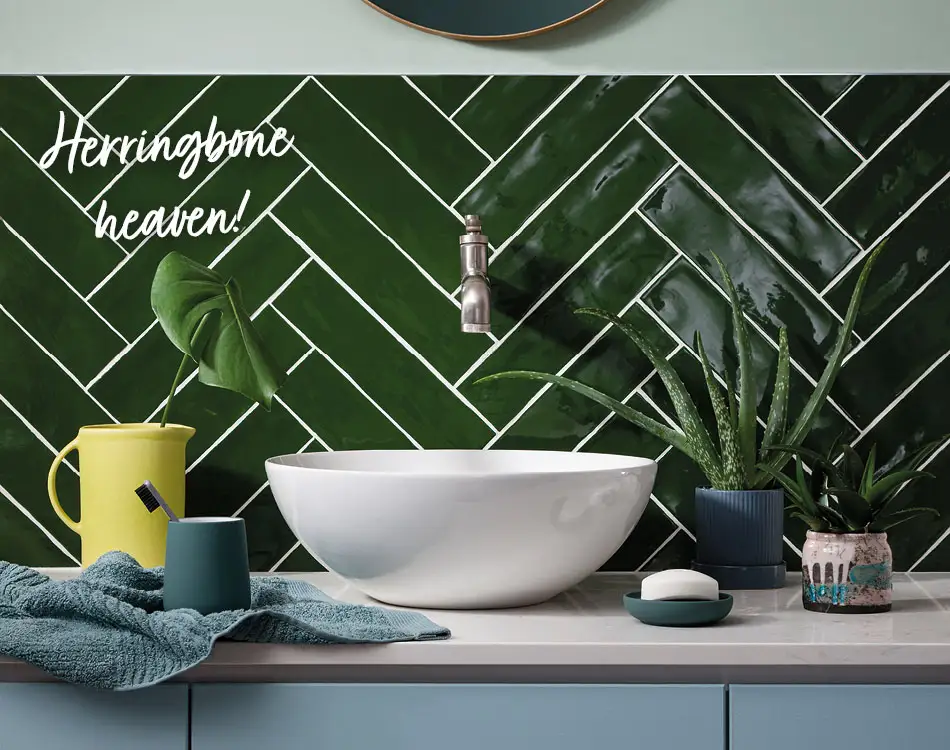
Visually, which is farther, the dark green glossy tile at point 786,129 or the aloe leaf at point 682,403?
the dark green glossy tile at point 786,129

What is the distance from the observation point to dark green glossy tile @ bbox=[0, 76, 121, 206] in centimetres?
154

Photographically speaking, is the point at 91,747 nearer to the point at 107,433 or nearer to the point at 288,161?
the point at 107,433

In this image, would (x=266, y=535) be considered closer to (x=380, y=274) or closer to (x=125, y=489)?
(x=125, y=489)

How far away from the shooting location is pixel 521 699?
3.31 ft

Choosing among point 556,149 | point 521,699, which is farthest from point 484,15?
point 521,699

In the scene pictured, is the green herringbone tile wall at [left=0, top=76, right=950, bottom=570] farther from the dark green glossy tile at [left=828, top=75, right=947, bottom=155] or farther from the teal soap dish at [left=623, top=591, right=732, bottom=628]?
the teal soap dish at [left=623, top=591, right=732, bottom=628]

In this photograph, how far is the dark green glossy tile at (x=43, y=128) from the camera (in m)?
1.54

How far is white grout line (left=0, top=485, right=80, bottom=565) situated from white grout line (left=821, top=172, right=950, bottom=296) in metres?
1.18

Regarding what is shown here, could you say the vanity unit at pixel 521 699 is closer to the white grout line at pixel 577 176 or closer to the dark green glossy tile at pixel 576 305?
the dark green glossy tile at pixel 576 305

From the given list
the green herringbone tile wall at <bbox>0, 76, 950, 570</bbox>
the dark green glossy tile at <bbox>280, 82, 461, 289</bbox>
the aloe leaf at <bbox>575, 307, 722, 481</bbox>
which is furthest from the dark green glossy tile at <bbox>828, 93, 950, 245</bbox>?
the dark green glossy tile at <bbox>280, 82, 461, 289</bbox>

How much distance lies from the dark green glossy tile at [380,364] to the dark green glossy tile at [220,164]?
0.51ft

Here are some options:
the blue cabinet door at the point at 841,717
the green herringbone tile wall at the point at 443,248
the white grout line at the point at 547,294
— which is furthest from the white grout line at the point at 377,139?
the blue cabinet door at the point at 841,717

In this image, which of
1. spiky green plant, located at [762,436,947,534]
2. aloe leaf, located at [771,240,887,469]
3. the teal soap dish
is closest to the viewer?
the teal soap dish

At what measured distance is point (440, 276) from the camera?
5.04 feet
